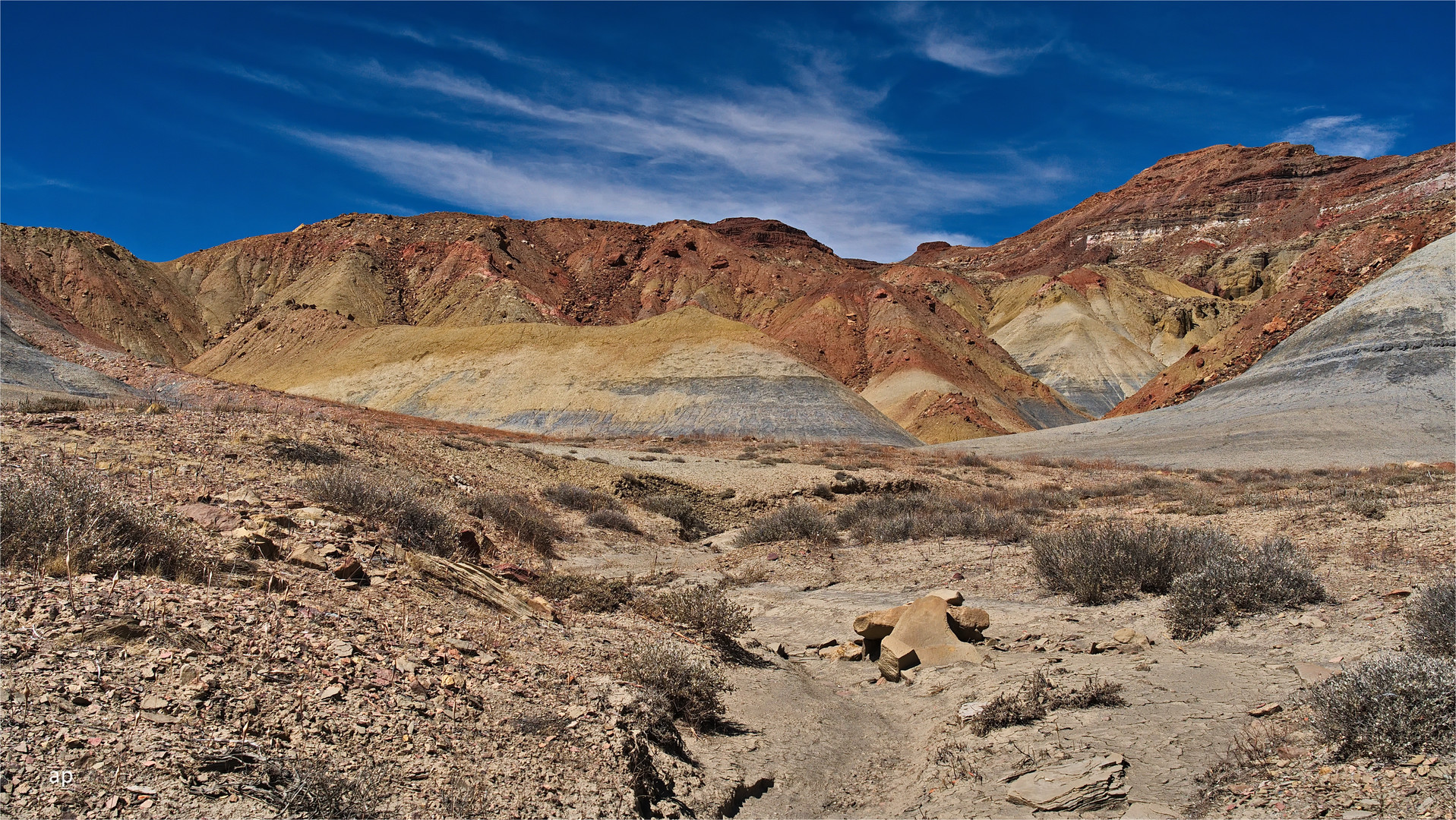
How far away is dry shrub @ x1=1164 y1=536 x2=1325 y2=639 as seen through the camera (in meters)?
6.96

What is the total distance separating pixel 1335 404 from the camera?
36406 mm

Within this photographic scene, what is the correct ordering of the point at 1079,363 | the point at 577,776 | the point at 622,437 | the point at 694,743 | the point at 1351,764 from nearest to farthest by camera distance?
the point at 1351,764 < the point at 577,776 < the point at 694,743 < the point at 622,437 < the point at 1079,363

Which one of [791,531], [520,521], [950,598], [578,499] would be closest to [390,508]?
[520,521]

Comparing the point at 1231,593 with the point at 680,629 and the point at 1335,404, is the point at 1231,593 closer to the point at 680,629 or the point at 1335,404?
the point at 680,629

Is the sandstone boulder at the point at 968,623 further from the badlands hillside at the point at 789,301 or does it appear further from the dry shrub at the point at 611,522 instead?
the badlands hillside at the point at 789,301

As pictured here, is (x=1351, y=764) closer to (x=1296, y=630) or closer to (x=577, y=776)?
(x=1296, y=630)

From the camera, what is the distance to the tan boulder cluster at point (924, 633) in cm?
693

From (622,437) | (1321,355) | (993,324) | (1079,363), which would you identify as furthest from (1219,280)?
(622,437)

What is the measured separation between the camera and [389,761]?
152 inches

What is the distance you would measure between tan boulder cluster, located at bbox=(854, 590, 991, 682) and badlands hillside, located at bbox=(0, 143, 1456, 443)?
37.1 meters

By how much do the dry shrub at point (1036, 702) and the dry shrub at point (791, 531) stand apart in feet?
26.3

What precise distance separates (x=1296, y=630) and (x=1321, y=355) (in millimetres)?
43489

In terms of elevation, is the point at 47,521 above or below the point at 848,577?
above

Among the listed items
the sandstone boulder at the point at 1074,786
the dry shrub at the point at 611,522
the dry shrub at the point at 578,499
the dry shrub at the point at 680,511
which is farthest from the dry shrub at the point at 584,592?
the dry shrub at the point at 680,511
